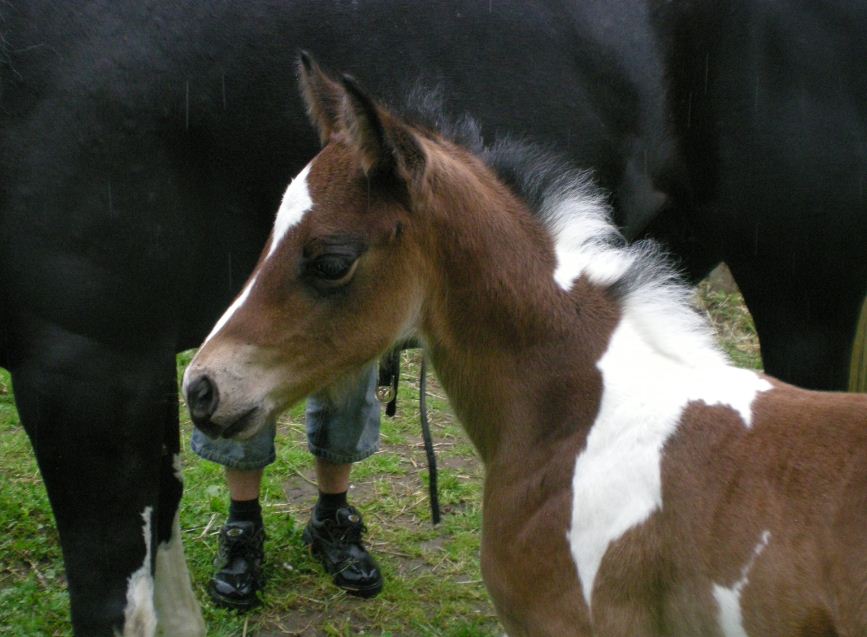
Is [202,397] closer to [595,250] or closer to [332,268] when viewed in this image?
[332,268]

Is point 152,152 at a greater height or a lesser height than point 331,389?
greater

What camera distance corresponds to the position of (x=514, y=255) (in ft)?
7.02

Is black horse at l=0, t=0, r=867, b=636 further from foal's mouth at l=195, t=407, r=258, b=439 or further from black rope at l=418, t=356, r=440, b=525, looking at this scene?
black rope at l=418, t=356, r=440, b=525

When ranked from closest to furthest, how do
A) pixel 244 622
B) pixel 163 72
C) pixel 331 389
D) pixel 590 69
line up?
pixel 331 389 → pixel 163 72 → pixel 590 69 → pixel 244 622

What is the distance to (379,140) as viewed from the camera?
2021 mm

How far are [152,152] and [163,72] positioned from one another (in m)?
0.19

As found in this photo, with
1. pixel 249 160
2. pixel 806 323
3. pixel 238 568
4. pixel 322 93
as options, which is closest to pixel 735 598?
pixel 806 323

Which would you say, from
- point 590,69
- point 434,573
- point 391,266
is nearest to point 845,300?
point 590,69

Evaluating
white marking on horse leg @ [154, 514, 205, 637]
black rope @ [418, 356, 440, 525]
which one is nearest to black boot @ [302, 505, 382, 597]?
black rope @ [418, 356, 440, 525]

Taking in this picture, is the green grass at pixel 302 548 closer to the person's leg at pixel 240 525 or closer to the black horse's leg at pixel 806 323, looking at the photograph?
the person's leg at pixel 240 525

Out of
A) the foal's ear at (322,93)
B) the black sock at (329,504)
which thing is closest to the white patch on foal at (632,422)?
the foal's ear at (322,93)

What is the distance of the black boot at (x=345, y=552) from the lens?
136 inches

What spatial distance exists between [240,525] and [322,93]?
1733 millimetres

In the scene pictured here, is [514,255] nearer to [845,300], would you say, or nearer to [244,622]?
[845,300]
